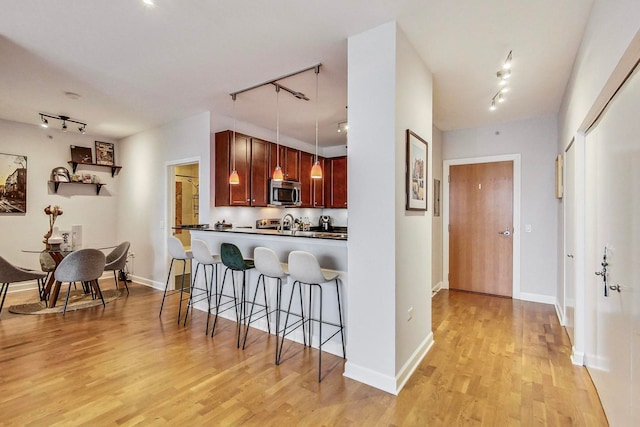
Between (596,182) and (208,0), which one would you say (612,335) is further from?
(208,0)

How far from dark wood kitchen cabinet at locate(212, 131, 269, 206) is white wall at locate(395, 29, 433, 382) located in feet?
8.63

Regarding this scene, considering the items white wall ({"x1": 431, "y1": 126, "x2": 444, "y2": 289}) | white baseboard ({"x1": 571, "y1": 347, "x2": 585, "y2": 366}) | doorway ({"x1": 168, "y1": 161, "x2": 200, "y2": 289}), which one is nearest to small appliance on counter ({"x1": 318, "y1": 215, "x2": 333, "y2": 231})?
white wall ({"x1": 431, "y1": 126, "x2": 444, "y2": 289})

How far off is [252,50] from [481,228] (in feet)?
13.8

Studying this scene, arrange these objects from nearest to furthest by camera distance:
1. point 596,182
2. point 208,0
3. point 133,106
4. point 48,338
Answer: point 208,0, point 596,182, point 48,338, point 133,106

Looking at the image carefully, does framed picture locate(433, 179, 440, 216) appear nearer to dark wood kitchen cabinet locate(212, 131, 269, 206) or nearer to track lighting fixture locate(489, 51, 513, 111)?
track lighting fixture locate(489, 51, 513, 111)

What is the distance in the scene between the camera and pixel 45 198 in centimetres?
514

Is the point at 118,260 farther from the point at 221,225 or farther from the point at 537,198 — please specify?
the point at 537,198

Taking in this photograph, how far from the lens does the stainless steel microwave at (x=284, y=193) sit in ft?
16.3

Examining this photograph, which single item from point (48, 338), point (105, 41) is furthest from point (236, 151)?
point (48, 338)

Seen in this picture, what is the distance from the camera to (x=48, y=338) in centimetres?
310

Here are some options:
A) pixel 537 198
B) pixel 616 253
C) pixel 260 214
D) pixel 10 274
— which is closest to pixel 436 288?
pixel 537 198

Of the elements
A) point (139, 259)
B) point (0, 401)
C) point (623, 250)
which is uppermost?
point (623, 250)

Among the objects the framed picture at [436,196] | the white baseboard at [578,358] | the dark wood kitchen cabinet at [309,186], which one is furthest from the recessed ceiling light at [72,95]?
the white baseboard at [578,358]

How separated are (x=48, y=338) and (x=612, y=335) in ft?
15.6
